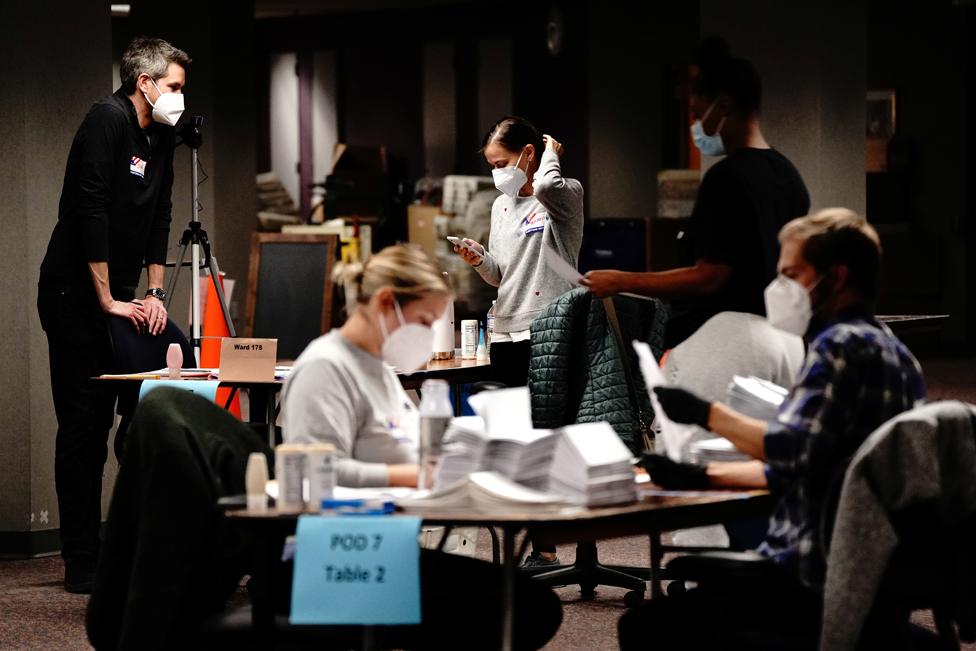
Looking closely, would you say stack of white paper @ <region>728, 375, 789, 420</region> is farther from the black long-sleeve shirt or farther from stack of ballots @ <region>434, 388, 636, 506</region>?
the black long-sleeve shirt

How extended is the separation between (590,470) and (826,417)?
0.44m

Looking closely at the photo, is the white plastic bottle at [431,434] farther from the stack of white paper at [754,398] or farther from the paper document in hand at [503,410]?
the stack of white paper at [754,398]

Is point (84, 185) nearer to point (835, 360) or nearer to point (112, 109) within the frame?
point (112, 109)

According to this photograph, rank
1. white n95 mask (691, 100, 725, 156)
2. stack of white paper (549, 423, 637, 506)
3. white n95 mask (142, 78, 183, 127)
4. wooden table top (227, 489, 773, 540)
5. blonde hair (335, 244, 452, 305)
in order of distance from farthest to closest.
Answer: white n95 mask (142, 78, 183, 127)
white n95 mask (691, 100, 725, 156)
blonde hair (335, 244, 452, 305)
stack of white paper (549, 423, 637, 506)
wooden table top (227, 489, 773, 540)

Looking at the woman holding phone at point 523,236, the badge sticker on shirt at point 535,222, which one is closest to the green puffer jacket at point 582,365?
the woman holding phone at point 523,236

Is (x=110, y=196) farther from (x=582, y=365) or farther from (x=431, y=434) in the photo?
(x=431, y=434)

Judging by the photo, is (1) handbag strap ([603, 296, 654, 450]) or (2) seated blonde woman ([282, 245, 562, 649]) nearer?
(2) seated blonde woman ([282, 245, 562, 649])

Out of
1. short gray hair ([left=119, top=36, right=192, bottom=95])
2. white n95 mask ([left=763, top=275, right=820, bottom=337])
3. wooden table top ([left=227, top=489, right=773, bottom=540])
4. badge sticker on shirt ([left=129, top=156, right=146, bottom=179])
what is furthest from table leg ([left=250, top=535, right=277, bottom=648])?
short gray hair ([left=119, top=36, right=192, bottom=95])

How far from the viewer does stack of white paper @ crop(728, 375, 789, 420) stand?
292 cm

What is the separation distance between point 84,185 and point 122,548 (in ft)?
7.83

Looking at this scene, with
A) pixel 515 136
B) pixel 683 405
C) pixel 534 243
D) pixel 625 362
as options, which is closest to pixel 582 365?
pixel 625 362

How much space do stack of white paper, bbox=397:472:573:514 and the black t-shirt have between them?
0.99 metres

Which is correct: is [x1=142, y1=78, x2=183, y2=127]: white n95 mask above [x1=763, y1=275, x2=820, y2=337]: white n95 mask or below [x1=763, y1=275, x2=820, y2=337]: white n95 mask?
above

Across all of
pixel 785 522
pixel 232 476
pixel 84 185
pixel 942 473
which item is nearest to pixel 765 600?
pixel 785 522
